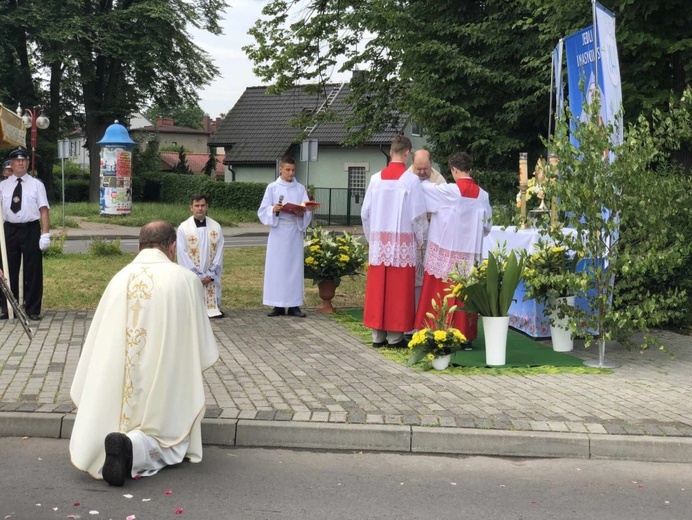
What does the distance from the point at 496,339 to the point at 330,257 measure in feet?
12.4

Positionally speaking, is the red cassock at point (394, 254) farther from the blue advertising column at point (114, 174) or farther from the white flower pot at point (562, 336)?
the blue advertising column at point (114, 174)

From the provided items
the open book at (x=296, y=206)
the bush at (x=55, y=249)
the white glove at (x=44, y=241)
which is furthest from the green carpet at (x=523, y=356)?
the bush at (x=55, y=249)

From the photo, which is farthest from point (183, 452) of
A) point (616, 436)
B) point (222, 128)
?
point (222, 128)

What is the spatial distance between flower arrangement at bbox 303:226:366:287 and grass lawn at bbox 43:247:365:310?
1.02 m

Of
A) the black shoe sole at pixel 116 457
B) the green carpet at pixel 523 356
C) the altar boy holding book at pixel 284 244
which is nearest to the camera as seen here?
the black shoe sole at pixel 116 457

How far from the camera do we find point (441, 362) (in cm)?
840

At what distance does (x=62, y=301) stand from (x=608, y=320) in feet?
25.6

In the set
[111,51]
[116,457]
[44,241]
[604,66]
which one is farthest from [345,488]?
[111,51]

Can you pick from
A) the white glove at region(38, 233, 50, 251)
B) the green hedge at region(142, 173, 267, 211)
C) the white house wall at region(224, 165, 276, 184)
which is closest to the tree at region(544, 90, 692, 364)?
the white glove at region(38, 233, 50, 251)

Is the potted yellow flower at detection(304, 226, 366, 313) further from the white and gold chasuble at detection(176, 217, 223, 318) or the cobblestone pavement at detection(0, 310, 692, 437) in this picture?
the cobblestone pavement at detection(0, 310, 692, 437)

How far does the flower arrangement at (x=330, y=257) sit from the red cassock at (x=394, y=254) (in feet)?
8.05

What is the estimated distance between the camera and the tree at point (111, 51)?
135 feet

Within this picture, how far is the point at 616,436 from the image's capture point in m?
6.23

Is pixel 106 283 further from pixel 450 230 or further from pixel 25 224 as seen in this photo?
pixel 450 230
